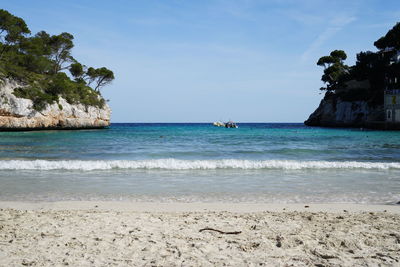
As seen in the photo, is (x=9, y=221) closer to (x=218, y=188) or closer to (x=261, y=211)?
(x=261, y=211)

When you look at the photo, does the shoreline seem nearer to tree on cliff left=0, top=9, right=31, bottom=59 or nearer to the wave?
the wave

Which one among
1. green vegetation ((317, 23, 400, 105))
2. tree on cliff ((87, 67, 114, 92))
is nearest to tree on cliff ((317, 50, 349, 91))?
green vegetation ((317, 23, 400, 105))

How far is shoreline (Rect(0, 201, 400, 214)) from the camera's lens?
716 centimetres

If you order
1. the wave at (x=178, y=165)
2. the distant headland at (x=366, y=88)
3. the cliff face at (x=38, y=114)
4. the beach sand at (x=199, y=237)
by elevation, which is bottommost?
the wave at (x=178, y=165)

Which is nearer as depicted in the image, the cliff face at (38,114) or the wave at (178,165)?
the wave at (178,165)

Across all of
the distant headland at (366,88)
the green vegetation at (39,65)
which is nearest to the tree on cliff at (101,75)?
the green vegetation at (39,65)

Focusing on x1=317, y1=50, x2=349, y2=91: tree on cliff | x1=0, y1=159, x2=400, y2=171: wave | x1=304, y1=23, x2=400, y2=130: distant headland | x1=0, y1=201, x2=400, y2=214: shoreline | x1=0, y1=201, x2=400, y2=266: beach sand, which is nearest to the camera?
x1=0, y1=201, x2=400, y2=266: beach sand

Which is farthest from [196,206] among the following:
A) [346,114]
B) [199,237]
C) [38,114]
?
[346,114]

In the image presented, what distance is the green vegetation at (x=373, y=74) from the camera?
222 ft

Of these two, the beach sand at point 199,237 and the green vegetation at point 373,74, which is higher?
the green vegetation at point 373,74

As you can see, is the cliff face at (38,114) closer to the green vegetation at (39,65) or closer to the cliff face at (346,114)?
the green vegetation at (39,65)

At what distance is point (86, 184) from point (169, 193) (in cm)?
327

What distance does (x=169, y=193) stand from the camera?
9.17m

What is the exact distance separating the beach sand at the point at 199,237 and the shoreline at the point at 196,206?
103 millimetres
